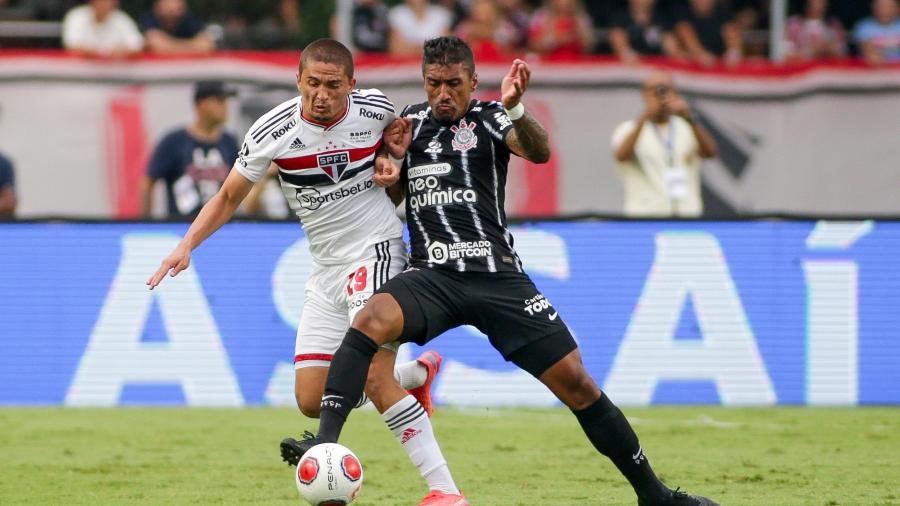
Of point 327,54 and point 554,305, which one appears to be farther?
point 554,305

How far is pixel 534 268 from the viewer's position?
11.7 m

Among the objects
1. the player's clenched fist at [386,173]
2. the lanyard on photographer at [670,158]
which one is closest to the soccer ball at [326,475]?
the player's clenched fist at [386,173]

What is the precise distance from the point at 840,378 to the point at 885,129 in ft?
12.3

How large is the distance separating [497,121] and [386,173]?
614 mm

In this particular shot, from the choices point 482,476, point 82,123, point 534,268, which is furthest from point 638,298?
point 82,123

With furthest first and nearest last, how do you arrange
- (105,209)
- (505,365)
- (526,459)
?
1. (105,209)
2. (505,365)
3. (526,459)

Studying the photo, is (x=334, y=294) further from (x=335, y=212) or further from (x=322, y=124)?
(x=322, y=124)

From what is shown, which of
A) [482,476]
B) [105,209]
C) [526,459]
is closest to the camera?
[482,476]

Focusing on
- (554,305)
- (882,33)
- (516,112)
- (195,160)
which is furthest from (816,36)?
(516,112)

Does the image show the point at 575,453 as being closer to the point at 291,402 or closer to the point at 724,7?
the point at 291,402

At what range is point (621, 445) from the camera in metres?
6.85

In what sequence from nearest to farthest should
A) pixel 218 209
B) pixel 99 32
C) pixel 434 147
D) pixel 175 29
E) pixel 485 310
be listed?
pixel 485 310 < pixel 434 147 < pixel 218 209 < pixel 99 32 < pixel 175 29

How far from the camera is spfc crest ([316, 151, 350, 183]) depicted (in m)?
7.41

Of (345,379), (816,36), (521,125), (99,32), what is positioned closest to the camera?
(345,379)
